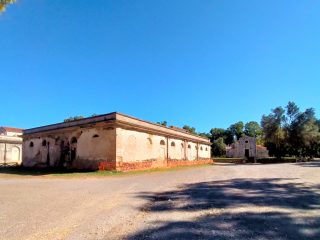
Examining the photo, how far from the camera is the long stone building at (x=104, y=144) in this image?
20969 mm

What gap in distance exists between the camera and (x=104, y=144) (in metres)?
21.2

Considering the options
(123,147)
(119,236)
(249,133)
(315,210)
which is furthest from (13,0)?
(249,133)

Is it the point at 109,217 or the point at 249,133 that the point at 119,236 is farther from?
the point at 249,133

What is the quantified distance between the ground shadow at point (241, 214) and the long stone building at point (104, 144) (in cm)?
1204

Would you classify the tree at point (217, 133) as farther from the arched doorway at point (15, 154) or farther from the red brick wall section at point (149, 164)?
the arched doorway at point (15, 154)

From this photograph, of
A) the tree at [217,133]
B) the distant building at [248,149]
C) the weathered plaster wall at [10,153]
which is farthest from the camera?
the tree at [217,133]

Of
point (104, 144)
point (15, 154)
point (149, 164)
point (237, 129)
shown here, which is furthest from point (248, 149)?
A: point (104, 144)

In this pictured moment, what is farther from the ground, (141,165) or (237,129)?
(237,129)

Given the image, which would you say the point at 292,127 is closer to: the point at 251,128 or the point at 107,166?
the point at 107,166

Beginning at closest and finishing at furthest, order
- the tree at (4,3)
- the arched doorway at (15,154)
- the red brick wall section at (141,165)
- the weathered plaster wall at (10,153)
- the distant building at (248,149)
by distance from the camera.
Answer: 1. the tree at (4,3)
2. the red brick wall section at (141,165)
3. the weathered plaster wall at (10,153)
4. the arched doorway at (15,154)
5. the distant building at (248,149)

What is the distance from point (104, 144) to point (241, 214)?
1631 centimetres

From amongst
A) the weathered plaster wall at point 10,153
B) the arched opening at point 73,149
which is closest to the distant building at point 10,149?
the weathered plaster wall at point 10,153

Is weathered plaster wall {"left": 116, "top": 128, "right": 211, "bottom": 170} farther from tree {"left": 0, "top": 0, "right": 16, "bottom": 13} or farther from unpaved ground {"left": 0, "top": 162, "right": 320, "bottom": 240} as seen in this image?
tree {"left": 0, "top": 0, "right": 16, "bottom": 13}

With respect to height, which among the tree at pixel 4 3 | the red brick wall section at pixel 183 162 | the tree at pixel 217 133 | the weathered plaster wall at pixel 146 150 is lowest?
the red brick wall section at pixel 183 162
